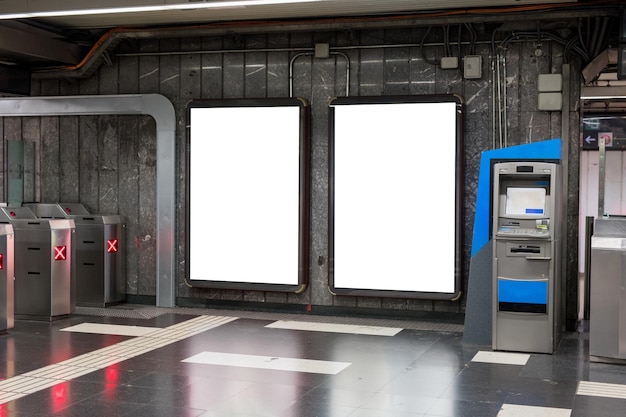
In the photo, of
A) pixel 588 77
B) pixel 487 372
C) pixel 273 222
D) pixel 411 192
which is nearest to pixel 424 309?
pixel 411 192

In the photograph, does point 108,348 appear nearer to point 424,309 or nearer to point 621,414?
point 424,309

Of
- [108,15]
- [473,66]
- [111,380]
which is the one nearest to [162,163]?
[108,15]

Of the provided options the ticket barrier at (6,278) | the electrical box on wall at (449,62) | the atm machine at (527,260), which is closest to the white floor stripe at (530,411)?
the atm machine at (527,260)

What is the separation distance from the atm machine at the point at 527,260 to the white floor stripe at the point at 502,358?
132mm

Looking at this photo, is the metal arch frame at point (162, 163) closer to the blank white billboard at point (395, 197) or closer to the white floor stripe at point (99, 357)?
the white floor stripe at point (99, 357)

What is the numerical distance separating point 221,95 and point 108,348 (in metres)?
3.55

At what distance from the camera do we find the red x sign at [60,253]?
30.3ft

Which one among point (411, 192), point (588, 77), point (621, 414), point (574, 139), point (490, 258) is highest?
point (588, 77)

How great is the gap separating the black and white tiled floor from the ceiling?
3013 millimetres

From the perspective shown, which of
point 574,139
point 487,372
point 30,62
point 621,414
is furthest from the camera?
point 30,62

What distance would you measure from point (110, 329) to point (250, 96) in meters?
3.09

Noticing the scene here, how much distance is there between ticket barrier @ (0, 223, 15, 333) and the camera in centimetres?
831

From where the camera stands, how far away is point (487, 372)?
22.0ft

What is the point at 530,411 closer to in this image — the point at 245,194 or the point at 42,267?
the point at 245,194
